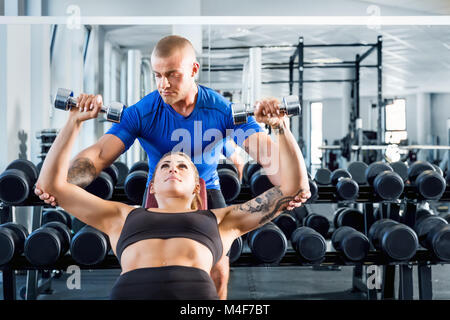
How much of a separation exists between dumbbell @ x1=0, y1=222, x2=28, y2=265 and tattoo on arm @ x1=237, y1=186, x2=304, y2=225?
100 centimetres

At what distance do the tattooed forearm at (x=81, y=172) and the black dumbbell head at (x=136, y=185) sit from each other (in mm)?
534

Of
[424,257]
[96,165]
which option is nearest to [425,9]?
[424,257]

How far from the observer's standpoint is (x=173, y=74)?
146 cm

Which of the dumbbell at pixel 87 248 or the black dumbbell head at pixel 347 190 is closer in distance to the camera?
the dumbbell at pixel 87 248

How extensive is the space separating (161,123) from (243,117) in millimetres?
385

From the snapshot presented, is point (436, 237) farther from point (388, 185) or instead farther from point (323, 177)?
point (323, 177)

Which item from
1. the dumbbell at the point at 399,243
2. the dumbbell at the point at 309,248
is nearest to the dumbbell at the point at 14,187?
the dumbbell at the point at 309,248

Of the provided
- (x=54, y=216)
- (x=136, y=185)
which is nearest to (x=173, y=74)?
(x=136, y=185)

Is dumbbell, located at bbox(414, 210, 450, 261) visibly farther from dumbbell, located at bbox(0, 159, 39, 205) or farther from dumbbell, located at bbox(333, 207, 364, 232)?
dumbbell, located at bbox(0, 159, 39, 205)

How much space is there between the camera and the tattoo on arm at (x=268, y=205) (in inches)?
59.4

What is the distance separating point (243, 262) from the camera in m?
2.02

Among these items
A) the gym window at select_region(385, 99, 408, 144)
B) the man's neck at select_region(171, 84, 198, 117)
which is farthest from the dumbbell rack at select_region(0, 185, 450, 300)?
the gym window at select_region(385, 99, 408, 144)

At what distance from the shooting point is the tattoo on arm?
1.51 meters

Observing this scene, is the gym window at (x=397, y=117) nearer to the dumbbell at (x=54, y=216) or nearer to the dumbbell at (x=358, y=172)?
the dumbbell at (x=358, y=172)
